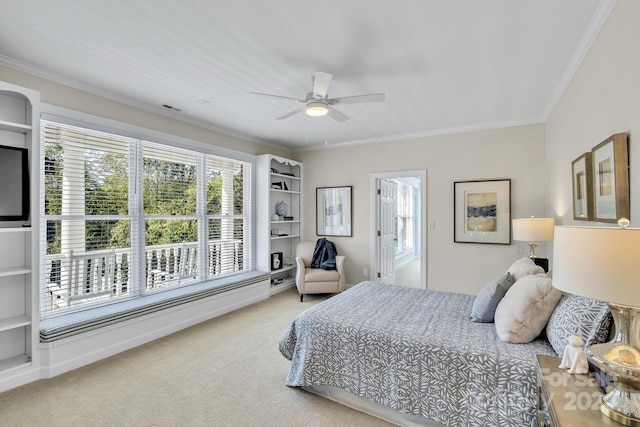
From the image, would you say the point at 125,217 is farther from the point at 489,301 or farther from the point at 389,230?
the point at 389,230

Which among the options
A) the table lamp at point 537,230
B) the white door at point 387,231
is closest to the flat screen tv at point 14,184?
the white door at point 387,231

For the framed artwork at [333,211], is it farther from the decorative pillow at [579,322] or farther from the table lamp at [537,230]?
the decorative pillow at [579,322]

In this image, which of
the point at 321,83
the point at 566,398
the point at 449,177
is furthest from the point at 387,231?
the point at 566,398

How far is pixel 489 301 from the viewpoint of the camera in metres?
2.16

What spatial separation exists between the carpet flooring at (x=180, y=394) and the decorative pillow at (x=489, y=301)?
3.37 feet

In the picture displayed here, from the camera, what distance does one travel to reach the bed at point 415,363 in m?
1.67

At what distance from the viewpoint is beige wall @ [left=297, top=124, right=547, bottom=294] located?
406 centimetres

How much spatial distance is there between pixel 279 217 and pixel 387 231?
1977mm

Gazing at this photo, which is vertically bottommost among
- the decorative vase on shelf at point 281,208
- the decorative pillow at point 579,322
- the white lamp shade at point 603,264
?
the decorative pillow at point 579,322

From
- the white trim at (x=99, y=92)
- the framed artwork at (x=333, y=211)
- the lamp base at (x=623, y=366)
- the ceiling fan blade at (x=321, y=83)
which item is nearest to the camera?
the lamp base at (x=623, y=366)

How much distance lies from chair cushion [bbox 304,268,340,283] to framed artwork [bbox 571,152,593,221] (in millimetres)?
3115

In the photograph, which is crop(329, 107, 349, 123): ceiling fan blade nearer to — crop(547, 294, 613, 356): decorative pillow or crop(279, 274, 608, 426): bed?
crop(279, 274, 608, 426): bed

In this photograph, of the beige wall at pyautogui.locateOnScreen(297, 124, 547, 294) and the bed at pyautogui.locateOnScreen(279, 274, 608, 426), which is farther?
the beige wall at pyautogui.locateOnScreen(297, 124, 547, 294)

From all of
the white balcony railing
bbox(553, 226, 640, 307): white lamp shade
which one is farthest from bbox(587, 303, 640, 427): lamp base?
the white balcony railing
